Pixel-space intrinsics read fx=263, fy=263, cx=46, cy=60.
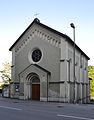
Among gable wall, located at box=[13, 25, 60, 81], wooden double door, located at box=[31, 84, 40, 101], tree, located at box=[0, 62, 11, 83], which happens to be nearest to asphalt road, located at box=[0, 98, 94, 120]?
gable wall, located at box=[13, 25, 60, 81]

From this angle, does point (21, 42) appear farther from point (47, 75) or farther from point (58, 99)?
point (58, 99)

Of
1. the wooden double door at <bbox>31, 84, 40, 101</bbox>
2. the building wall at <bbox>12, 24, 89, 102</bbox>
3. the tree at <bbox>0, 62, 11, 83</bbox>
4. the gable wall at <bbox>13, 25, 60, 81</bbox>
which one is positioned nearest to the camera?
the building wall at <bbox>12, 24, 89, 102</bbox>

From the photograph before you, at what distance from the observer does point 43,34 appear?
110 ft

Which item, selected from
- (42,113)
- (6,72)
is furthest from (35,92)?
(6,72)

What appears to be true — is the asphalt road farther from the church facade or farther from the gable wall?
the gable wall

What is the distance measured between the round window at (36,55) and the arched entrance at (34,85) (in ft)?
6.57

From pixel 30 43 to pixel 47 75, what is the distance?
5386 millimetres

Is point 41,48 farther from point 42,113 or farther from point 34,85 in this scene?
point 42,113

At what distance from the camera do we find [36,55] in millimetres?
34219

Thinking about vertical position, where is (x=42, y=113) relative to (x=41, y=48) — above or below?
below

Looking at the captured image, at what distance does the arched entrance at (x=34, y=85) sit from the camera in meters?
33.6

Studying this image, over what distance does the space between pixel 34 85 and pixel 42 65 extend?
2.97 meters

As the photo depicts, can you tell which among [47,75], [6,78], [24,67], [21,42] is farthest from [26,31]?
[6,78]

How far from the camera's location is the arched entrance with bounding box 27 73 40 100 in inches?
1321
